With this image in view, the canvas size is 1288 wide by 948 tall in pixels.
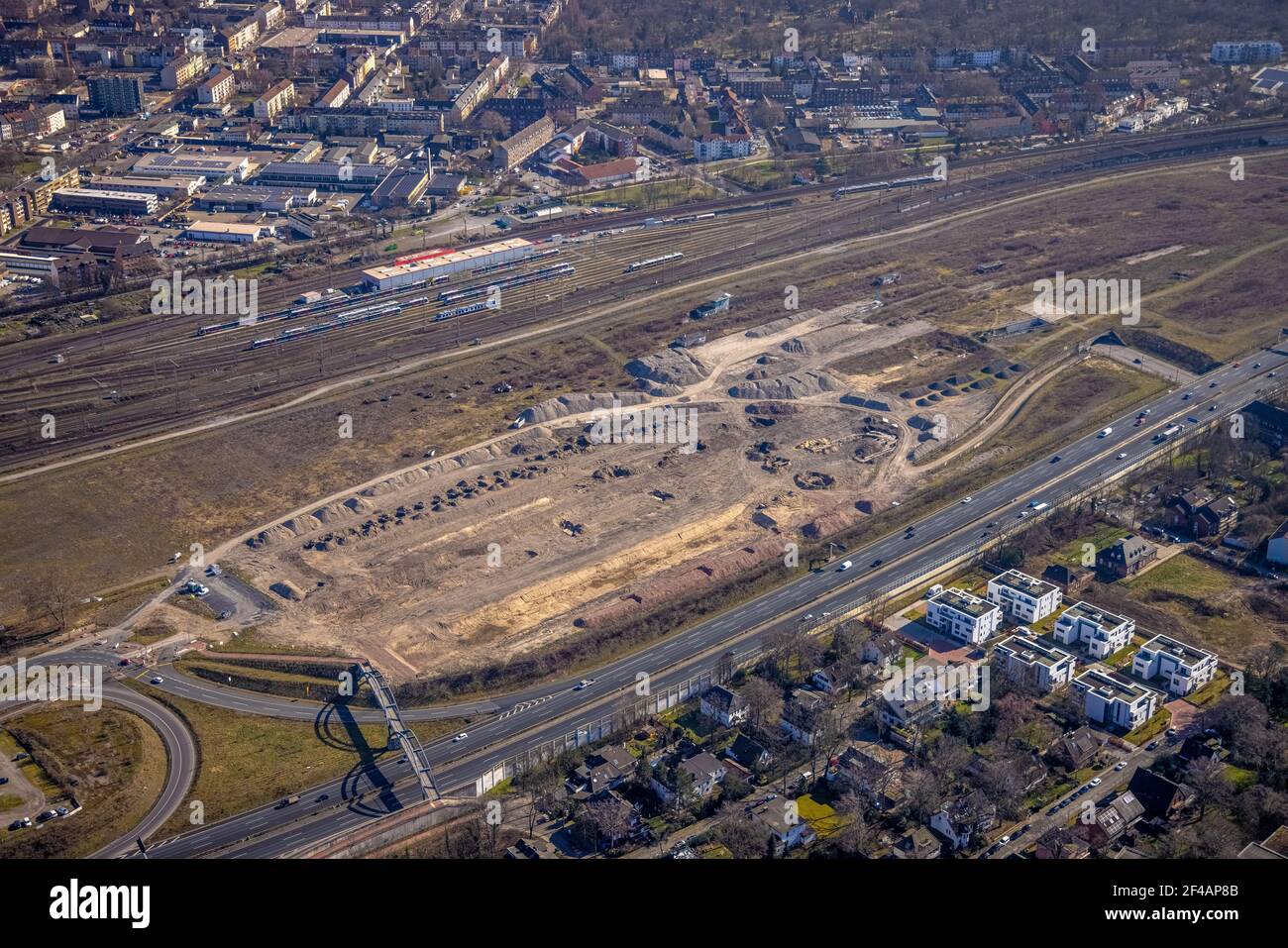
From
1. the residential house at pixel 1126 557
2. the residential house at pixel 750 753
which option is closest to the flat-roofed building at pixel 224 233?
the residential house at pixel 750 753

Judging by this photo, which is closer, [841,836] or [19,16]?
[841,836]

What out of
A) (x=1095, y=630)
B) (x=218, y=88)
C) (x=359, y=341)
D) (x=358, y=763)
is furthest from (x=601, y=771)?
(x=218, y=88)

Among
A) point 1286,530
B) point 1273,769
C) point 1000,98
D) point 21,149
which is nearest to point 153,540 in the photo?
point 1273,769

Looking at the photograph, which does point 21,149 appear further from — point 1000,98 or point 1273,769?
point 1273,769

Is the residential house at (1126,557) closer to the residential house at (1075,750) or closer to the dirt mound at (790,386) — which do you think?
the residential house at (1075,750)

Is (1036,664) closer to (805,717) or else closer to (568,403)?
(805,717)

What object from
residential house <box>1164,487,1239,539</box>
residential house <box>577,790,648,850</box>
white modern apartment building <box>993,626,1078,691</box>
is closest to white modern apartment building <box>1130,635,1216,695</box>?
A: white modern apartment building <box>993,626,1078,691</box>
